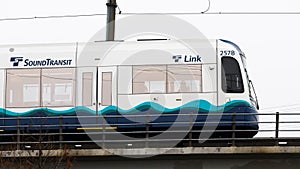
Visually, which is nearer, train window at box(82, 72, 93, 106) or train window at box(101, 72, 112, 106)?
train window at box(101, 72, 112, 106)

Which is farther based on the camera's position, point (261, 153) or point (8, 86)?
point (8, 86)

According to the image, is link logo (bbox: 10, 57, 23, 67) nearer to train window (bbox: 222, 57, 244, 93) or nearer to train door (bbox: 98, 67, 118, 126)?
train door (bbox: 98, 67, 118, 126)

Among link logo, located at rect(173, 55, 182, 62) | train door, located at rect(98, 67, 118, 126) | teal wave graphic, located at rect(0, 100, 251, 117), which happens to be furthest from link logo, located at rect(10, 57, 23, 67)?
link logo, located at rect(173, 55, 182, 62)

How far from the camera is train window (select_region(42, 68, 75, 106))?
19.3 metres

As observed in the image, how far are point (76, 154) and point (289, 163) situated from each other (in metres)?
5.73

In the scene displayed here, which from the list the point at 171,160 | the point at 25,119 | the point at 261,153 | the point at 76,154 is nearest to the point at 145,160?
the point at 171,160

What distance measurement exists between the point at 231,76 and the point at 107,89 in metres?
3.77

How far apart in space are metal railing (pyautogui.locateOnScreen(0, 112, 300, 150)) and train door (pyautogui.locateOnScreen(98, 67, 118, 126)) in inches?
11.2

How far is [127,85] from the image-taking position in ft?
62.1

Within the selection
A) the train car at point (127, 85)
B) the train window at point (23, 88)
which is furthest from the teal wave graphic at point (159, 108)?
the train window at point (23, 88)

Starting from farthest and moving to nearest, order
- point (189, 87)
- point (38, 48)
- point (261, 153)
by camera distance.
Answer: point (38, 48)
point (189, 87)
point (261, 153)

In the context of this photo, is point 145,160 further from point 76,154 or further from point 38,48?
point 38,48

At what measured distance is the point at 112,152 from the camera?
55.4 feet

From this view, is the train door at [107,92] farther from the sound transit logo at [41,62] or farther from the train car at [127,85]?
the sound transit logo at [41,62]
